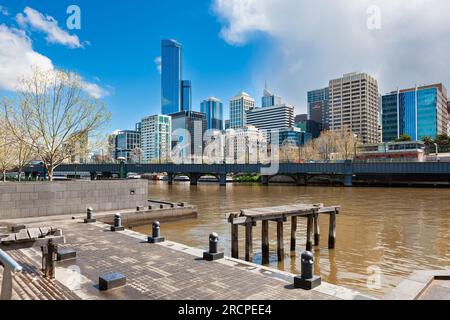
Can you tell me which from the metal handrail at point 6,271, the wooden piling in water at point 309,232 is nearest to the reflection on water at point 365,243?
the wooden piling in water at point 309,232

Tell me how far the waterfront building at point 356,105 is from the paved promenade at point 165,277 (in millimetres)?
181285

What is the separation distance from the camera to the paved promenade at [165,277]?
786 cm

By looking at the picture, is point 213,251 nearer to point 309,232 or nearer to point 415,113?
point 309,232

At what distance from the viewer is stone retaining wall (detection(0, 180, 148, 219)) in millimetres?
20031

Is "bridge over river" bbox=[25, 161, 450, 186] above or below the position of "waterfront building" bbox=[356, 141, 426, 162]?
below

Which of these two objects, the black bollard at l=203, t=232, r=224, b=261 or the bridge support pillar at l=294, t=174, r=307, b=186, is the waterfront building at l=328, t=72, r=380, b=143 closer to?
the bridge support pillar at l=294, t=174, r=307, b=186

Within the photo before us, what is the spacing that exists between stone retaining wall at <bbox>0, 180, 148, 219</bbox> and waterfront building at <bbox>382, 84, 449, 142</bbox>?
542 ft

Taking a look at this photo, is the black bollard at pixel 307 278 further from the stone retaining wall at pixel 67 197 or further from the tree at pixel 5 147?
the tree at pixel 5 147

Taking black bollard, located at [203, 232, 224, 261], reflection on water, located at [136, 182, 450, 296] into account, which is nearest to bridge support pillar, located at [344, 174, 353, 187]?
reflection on water, located at [136, 182, 450, 296]

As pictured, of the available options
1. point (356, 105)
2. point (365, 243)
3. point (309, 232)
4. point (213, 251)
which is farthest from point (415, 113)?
point (213, 251)

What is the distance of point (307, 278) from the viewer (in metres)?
8.23

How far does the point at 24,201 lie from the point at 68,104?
1215 centimetres

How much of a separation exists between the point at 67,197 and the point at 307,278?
63.1ft
